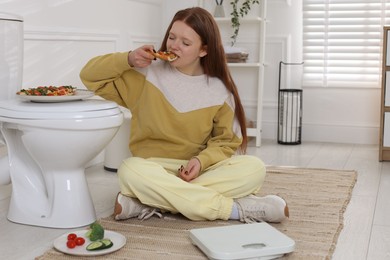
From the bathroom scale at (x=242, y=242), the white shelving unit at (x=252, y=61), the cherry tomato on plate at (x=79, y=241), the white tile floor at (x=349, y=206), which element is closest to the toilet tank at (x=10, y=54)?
the white tile floor at (x=349, y=206)

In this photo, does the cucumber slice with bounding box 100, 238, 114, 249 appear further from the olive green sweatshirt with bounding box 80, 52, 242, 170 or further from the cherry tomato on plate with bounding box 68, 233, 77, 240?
the olive green sweatshirt with bounding box 80, 52, 242, 170

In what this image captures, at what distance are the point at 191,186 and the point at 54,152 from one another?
1.55 feet

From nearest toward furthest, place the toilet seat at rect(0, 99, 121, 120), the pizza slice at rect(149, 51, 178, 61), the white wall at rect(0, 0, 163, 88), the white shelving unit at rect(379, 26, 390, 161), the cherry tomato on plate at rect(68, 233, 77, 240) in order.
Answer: the cherry tomato on plate at rect(68, 233, 77, 240)
the toilet seat at rect(0, 99, 121, 120)
the pizza slice at rect(149, 51, 178, 61)
the white wall at rect(0, 0, 163, 88)
the white shelving unit at rect(379, 26, 390, 161)

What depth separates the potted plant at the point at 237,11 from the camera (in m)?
3.99

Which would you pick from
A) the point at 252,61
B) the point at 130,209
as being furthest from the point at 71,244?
the point at 252,61

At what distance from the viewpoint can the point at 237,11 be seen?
4.10 m

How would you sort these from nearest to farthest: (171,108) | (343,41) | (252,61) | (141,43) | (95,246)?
(95,246) < (171,108) < (141,43) < (343,41) < (252,61)

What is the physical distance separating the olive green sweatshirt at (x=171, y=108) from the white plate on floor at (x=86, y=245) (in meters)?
0.42

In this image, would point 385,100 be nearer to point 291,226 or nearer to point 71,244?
point 291,226

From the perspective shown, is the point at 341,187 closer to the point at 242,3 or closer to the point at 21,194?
the point at 21,194

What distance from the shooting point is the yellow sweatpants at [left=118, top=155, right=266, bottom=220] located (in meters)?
2.06

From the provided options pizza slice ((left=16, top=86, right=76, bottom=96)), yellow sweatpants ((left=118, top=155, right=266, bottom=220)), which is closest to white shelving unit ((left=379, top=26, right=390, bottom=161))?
yellow sweatpants ((left=118, top=155, right=266, bottom=220))

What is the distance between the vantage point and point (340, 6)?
4.02m

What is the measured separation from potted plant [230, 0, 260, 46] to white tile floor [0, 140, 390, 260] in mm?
781
